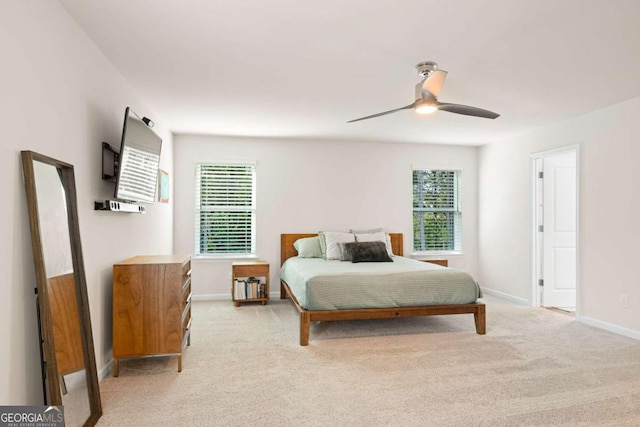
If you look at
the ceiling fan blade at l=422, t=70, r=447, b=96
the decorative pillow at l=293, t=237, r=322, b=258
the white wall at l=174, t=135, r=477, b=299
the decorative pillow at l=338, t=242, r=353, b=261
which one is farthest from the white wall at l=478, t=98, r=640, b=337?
the decorative pillow at l=293, t=237, r=322, b=258

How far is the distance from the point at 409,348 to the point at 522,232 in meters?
2.98

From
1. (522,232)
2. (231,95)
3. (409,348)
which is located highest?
(231,95)

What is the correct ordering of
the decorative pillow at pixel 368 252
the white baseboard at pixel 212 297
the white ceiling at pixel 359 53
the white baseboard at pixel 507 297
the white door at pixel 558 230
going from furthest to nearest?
the white baseboard at pixel 212 297 → the white baseboard at pixel 507 297 → the white door at pixel 558 230 → the decorative pillow at pixel 368 252 → the white ceiling at pixel 359 53

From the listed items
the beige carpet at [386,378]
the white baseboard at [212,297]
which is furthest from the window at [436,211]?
the white baseboard at [212,297]

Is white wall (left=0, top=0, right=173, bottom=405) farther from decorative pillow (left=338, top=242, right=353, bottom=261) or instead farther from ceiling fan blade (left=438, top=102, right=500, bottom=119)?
decorative pillow (left=338, top=242, right=353, bottom=261)

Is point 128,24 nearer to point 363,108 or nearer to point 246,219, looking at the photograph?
point 363,108

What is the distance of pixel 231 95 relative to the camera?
3.92 m

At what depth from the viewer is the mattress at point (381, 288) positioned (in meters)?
3.83

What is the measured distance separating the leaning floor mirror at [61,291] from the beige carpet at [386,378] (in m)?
0.35

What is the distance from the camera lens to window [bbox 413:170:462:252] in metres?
6.57

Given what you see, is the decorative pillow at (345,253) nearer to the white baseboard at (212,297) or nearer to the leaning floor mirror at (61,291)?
the white baseboard at (212,297)

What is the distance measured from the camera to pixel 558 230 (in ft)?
17.8

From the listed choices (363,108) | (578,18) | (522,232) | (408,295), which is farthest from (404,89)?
(522,232)

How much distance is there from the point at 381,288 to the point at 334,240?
176cm
